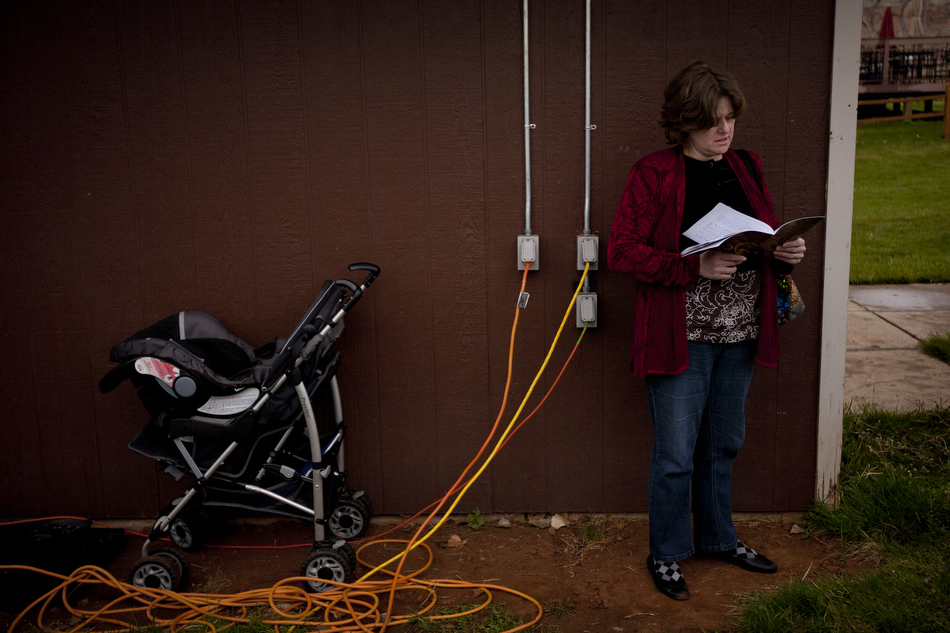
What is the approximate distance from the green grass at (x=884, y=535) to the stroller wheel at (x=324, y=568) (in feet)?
4.75

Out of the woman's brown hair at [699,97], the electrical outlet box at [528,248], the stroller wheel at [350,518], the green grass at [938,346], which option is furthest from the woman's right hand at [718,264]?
the green grass at [938,346]

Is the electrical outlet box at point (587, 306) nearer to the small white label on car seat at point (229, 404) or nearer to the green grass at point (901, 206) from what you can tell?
the small white label on car seat at point (229, 404)

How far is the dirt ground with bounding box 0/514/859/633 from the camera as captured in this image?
9.77 ft

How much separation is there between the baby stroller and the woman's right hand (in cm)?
128

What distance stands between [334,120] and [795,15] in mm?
1932

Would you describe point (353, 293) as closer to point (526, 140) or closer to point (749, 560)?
point (526, 140)

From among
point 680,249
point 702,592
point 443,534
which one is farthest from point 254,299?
point 702,592

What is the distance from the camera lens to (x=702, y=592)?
121 inches

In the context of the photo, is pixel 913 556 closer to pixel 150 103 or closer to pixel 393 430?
pixel 393 430

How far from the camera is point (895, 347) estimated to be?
5.96m

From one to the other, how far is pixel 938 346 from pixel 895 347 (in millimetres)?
291

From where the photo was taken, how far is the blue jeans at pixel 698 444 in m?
2.91

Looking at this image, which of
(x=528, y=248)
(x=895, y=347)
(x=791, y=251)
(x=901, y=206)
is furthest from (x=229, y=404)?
(x=901, y=206)

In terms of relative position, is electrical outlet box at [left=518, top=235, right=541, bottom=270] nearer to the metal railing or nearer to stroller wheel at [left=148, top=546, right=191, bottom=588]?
stroller wheel at [left=148, top=546, right=191, bottom=588]
